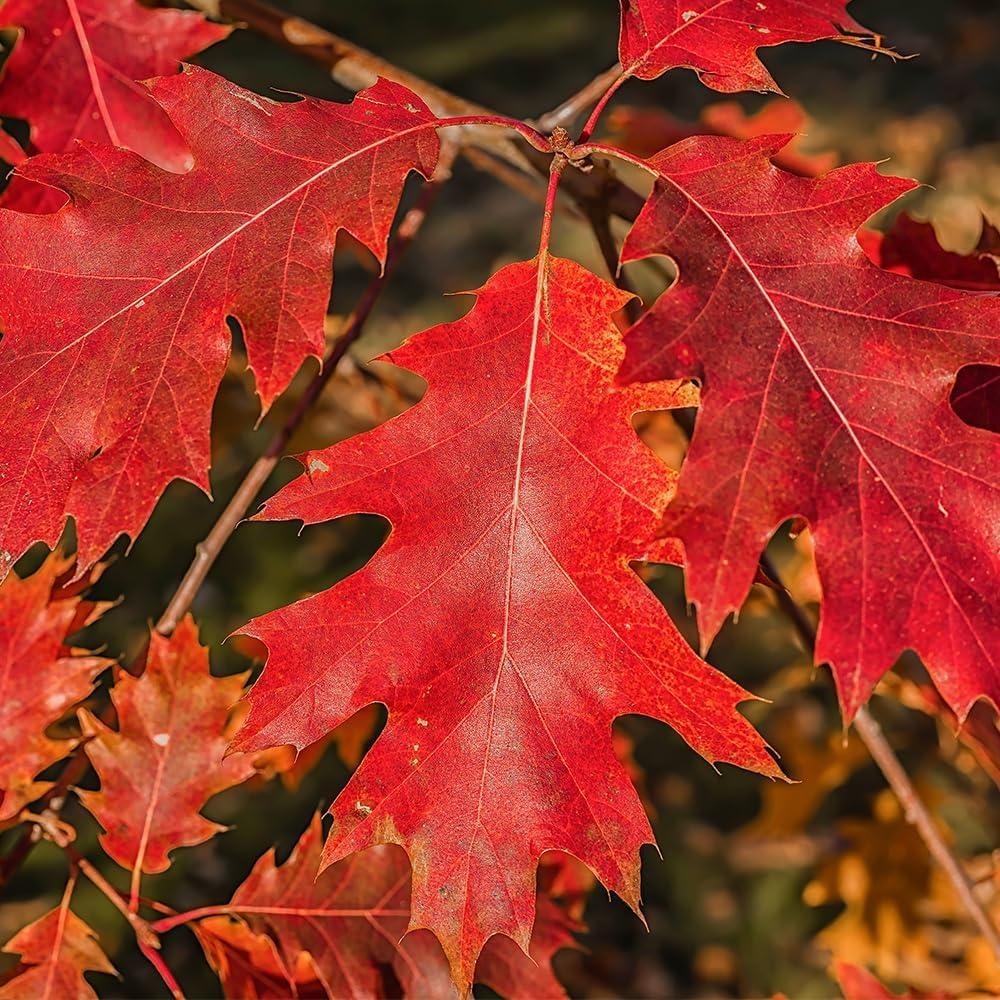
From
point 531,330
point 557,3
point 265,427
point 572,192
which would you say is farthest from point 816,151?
point 531,330

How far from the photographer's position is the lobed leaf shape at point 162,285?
0.90m

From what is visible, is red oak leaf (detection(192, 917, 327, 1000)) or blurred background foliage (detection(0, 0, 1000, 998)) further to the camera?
blurred background foliage (detection(0, 0, 1000, 998))

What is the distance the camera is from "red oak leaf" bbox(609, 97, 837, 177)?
1.63 m

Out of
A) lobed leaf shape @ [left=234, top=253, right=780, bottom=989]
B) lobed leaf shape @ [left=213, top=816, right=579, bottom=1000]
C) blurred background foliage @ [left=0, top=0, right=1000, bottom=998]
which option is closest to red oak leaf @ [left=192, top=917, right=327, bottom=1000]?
lobed leaf shape @ [left=213, top=816, right=579, bottom=1000]

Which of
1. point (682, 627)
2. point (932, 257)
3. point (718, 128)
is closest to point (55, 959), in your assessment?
point (932, 257)

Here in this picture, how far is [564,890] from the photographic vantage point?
4.59ft

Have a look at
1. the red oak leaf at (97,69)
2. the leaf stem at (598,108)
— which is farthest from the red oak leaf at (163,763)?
the leaf stem at (598,108)

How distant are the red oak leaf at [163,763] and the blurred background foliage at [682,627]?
0.27ft

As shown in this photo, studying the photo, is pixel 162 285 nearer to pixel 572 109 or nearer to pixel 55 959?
pixel 572 109

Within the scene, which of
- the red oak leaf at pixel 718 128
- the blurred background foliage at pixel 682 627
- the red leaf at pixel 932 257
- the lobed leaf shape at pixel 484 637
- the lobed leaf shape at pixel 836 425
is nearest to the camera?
the lobed leaf shape at pixel 836 425

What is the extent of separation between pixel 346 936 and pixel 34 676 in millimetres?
424

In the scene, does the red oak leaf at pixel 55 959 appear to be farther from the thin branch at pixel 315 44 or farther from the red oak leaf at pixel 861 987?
the thin branch at pixel 315 44

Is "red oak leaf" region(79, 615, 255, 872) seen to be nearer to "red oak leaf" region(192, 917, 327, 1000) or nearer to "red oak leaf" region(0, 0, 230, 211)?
"red oak leaf" region(192, 917, 327, 1000)

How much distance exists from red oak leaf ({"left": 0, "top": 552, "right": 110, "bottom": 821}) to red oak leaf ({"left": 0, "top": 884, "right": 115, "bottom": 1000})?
124mm
